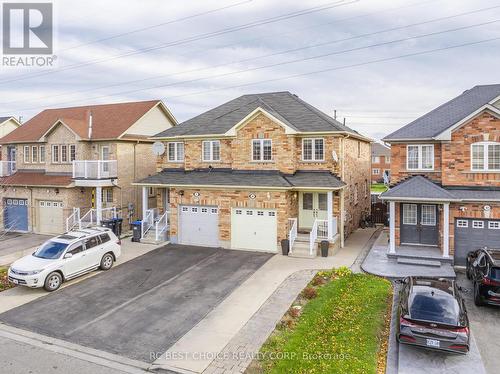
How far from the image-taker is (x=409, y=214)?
19.5 metres

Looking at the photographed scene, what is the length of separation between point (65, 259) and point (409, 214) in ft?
51.4

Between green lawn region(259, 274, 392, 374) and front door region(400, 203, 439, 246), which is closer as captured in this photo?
green lawn region(259, 274, 392, 374)

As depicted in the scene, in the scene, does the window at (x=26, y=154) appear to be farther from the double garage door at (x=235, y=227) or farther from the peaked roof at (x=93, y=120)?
the double garage door at (x=235, y=227)

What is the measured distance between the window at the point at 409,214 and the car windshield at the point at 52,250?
15.5m

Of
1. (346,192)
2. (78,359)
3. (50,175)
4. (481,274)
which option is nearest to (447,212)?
(481,274)

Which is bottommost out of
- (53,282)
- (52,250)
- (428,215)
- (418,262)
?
(53,282)

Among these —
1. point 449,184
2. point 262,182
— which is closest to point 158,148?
point 262,182

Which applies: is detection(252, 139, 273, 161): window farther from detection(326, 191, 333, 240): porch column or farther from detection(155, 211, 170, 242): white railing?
detection(155, 211, 170, 242): white railing

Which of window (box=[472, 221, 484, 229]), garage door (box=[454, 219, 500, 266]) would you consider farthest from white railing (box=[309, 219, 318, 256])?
window (box=[472, 221, 484, 229])

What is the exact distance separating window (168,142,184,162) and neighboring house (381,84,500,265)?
1240 cm

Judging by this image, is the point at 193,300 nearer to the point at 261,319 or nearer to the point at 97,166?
the point at 261,319

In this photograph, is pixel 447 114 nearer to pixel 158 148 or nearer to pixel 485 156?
pixel 485 156

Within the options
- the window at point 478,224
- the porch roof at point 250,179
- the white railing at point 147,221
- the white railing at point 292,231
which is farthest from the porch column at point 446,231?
the white railing at point 147,221

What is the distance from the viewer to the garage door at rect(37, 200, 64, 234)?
26233 mm
